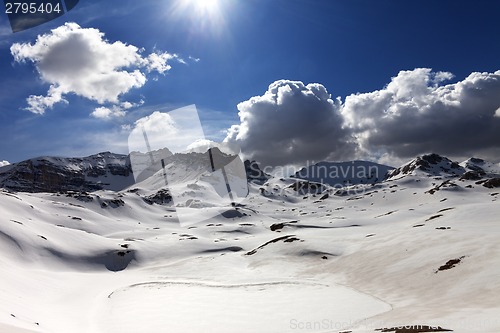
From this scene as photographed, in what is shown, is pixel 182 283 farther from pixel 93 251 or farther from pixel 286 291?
pixel 93 251

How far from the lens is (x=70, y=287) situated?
3662cm

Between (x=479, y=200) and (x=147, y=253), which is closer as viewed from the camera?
(x=147, y=253)

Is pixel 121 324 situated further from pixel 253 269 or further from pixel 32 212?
pixel 32 212

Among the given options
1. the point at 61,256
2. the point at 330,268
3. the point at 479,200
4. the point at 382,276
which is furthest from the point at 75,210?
the point at 479,200

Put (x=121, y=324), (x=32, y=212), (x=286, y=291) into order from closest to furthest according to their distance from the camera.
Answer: (x=121, y=324) < (x=286, y=291) < (x=32, y=212)

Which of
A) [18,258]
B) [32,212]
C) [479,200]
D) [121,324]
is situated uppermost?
[479,200]

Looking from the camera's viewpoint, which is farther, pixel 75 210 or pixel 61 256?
pixel 75 210

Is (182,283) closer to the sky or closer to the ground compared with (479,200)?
closer to the ground

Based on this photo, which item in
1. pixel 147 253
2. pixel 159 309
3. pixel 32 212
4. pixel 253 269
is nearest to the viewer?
pixel 159 309

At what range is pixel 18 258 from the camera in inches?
1719

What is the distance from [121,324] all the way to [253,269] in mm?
31103

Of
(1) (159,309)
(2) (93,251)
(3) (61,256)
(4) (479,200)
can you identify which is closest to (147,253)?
(2) (93,251)

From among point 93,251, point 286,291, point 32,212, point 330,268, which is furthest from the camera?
point 32,212

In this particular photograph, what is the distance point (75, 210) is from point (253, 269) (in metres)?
106
